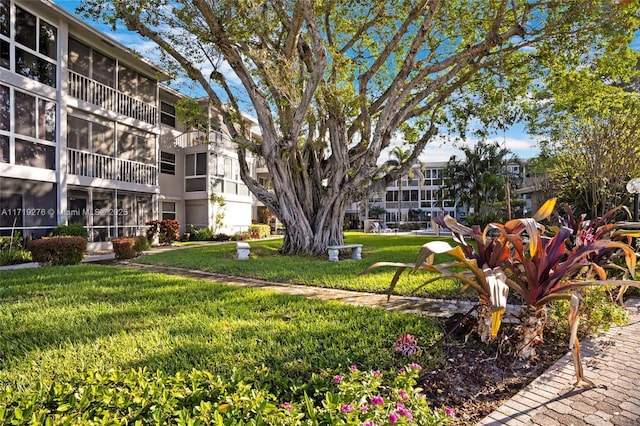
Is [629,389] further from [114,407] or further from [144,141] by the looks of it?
[144,141]

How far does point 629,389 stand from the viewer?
2908 millimetres

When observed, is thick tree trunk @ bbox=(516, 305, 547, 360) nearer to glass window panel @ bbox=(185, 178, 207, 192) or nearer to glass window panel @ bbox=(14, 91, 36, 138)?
glass window panel @ bbox=(14, 91, 36, 138)

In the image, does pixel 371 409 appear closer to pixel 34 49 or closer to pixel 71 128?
pixel 34 49

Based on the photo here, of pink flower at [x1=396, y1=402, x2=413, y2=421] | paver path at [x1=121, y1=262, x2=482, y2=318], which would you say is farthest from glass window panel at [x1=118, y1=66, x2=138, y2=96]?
pink flower at [x1=396, y1=402, x2=413, y2=421]

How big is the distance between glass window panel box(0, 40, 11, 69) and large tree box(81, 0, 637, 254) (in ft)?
11.6

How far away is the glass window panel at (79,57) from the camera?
14797 millimetres

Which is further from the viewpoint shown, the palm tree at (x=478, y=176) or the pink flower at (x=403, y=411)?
the palm tree at (x=478, y=176)

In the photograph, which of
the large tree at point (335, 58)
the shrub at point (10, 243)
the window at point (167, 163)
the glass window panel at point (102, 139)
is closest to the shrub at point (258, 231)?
the window at point (167, 163)

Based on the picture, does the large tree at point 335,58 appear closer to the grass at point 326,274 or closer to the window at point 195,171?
the grass at point 326,274

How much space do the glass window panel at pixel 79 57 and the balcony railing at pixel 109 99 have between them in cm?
43

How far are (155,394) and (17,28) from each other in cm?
1529

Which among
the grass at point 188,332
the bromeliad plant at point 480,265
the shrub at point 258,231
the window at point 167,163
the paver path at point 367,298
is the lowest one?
the paver path at point 367,298

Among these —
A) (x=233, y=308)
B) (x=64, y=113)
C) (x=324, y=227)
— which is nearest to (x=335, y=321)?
(x=233, y=308)

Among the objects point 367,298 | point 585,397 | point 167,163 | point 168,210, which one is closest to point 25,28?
point 167,163
